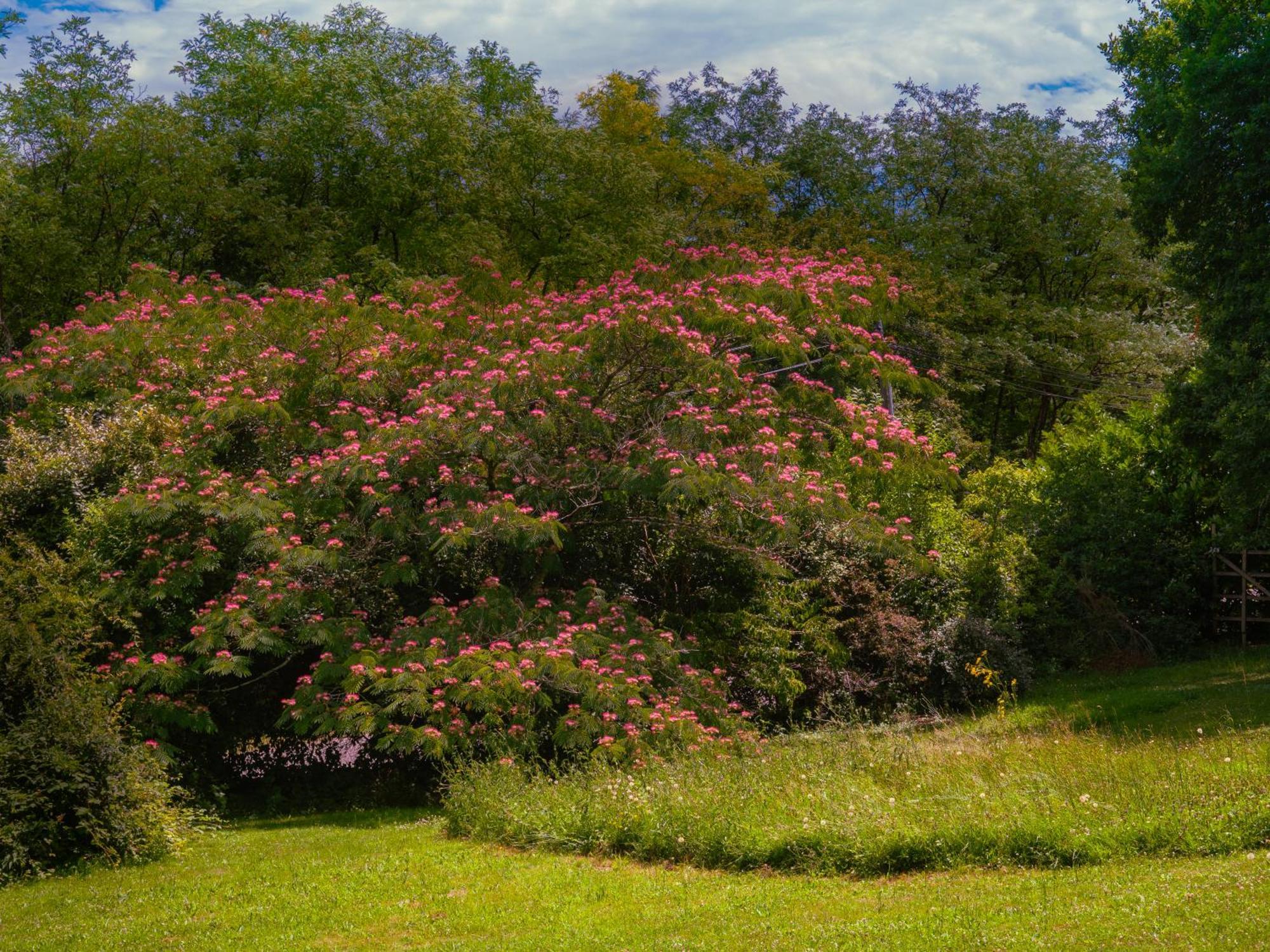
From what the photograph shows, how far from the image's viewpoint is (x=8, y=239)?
24078mm

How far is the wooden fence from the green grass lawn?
1077 cm

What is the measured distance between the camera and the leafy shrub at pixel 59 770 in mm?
10523

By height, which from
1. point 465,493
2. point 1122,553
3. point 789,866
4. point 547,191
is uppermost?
point 547,191

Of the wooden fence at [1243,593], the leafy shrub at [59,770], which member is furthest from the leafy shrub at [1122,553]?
the leafy shrub at [59,770]

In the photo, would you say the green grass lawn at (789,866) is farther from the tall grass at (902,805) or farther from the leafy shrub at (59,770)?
the leafy shrub at (59,770)

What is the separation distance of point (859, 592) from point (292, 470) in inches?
342

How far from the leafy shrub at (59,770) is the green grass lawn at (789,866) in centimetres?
43

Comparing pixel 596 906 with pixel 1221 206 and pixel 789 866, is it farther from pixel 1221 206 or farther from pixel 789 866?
pixel 1221 206

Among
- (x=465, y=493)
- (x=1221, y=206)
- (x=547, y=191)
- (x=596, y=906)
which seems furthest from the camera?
(x=547, y=191)

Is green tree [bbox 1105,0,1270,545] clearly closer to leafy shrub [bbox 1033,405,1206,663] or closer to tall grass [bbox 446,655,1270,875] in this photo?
leafy shrub [bbox 1033,405,1206,663]

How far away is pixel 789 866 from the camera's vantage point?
8.48m

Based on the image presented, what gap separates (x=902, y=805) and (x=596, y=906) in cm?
253

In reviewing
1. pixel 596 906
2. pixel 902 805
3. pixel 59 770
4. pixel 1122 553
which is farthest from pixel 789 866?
pixel 1122 553

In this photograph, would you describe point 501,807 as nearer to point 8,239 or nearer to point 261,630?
point 261,630
